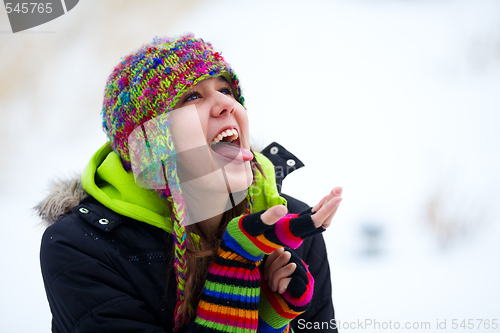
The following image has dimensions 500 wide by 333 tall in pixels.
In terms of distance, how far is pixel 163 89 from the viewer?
3.69 ft

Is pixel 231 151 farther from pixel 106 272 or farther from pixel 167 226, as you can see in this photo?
pixel 106 272

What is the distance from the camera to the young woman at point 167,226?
1.04 meters

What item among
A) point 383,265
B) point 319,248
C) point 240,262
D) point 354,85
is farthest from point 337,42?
point 240,262

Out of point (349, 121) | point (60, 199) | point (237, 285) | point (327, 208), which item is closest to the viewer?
point (327, 208)

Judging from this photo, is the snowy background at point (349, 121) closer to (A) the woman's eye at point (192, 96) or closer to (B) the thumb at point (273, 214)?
(A) the woman's eye at point (192, 96)

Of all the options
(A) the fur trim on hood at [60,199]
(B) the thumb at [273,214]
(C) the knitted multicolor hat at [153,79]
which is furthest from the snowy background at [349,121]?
(B) the thumb at [273,214]

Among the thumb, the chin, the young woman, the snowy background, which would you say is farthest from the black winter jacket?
the snowy background

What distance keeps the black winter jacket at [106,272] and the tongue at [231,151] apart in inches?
12.2

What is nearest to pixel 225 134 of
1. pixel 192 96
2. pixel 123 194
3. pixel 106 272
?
pixel 192 96

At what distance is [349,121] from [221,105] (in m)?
2.06

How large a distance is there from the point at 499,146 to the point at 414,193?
83cm

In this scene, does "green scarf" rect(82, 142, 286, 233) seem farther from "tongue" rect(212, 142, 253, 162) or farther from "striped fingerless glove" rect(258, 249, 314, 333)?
"striped fingerless glove" rect(258, 249, 314, 333)

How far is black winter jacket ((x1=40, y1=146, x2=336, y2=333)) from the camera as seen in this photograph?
1033 mm

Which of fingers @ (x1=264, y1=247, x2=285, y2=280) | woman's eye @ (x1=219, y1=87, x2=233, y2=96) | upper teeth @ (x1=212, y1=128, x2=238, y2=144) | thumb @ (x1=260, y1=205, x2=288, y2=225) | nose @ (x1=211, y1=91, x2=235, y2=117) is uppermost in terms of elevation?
woman's eye @ (x1=219, y1=87, x2=233, y2=96)
